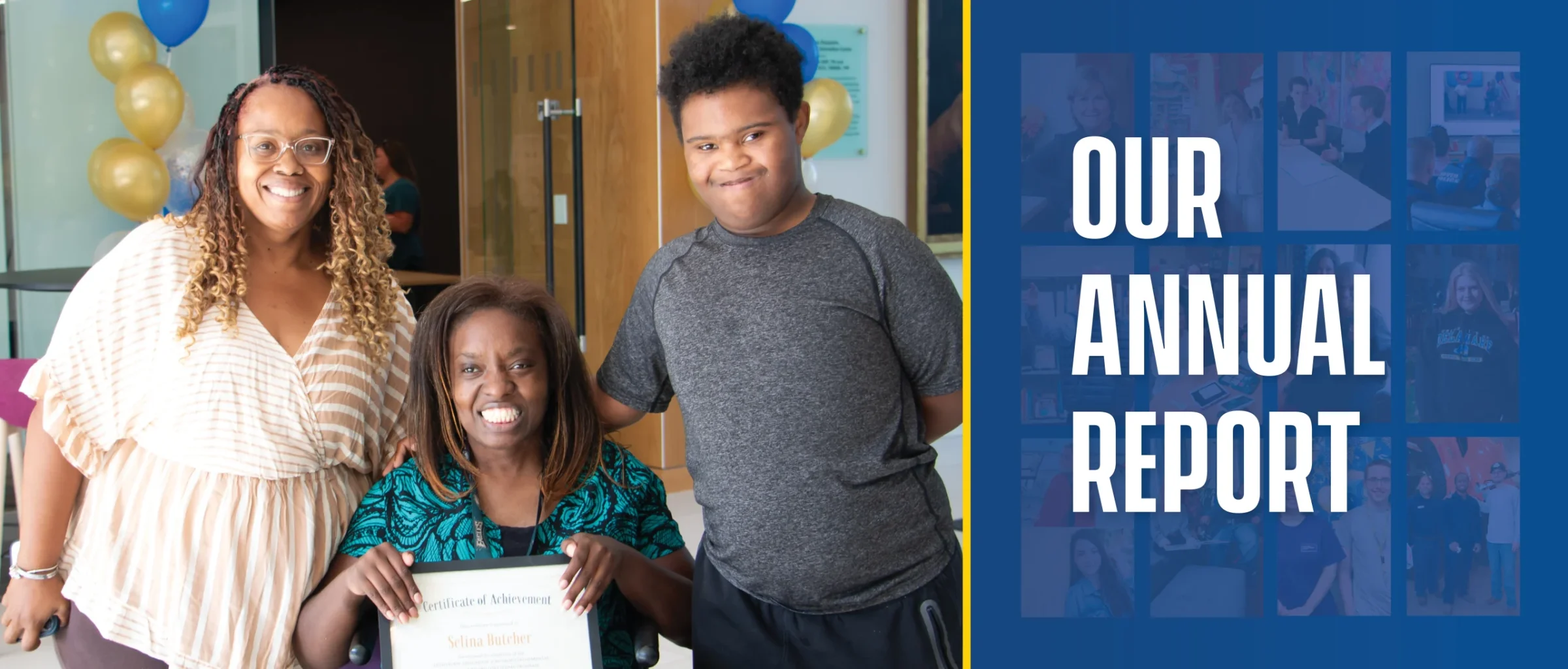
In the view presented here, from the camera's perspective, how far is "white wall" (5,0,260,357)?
Answer: 3816 mm

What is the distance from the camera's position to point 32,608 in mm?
1573

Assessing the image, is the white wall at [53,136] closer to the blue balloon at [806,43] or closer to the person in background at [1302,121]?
the blue balloon at [806,43]

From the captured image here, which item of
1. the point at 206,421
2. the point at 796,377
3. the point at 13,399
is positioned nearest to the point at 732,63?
the point at 796,377

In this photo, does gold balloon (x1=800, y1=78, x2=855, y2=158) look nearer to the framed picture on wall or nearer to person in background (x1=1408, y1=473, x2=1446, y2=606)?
the framed picture on wall

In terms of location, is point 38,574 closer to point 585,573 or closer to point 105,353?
point 105,353

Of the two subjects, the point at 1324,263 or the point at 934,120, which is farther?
the point at 934,120

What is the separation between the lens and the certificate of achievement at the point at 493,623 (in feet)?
5.03

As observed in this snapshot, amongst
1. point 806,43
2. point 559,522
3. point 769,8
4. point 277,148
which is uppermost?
point 769,8

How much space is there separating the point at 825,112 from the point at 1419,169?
322 cm

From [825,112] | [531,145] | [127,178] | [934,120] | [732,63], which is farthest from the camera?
[531,145]

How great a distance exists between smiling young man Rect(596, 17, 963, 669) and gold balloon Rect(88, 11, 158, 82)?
314 centimetres

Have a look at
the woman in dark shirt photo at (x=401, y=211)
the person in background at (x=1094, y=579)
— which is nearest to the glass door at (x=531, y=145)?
the woman in dark shirt photo at (x=401, y=211)

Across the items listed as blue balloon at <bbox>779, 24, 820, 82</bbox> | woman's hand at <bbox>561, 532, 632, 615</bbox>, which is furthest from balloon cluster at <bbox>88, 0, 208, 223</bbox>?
woman's hand at <bbox>561, 532, 632, 615</bbox>

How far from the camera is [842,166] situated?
426 centimetres
